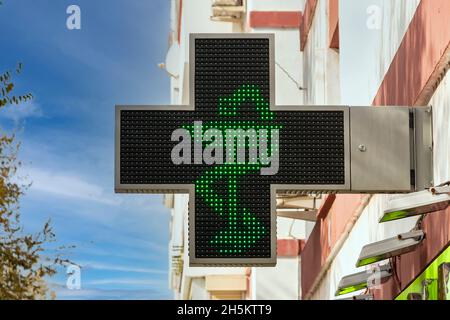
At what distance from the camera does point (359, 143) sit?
36.2 feet

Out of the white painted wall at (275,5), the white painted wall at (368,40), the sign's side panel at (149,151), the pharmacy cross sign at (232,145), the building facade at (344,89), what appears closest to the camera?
the pharmacy cross sign at (232,145)

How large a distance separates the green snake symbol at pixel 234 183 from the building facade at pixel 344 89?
1.12 meters

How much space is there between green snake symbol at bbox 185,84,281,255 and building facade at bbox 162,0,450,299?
112cm

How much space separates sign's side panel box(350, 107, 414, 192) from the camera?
1102 cm

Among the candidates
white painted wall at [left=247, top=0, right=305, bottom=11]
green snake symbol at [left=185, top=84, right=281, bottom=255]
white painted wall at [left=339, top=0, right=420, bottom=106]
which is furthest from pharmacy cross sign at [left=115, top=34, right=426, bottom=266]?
white painted wall at [left=247, top=0, right=305, bottom=11]

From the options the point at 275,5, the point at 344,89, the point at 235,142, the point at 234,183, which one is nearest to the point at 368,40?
the point at 344,89

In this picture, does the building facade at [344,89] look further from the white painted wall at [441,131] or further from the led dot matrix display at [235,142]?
the led dot matrix display at [235,142]

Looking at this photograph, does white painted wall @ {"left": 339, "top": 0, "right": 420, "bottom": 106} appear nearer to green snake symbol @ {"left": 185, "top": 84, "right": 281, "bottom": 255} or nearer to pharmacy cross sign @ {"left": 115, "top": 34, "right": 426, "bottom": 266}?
pharmacy cross sign @ {"left": 115, "top": 34, "right": 426, "bottom": 266}

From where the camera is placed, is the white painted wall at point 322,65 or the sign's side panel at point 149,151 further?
the white painted wall at point 322,65

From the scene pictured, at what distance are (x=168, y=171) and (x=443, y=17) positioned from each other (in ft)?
7.71

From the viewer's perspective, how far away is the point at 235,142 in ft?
35.5

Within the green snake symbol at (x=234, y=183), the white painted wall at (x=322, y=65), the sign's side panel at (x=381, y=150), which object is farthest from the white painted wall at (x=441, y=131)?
the white painted wall at (x=322, y=65)

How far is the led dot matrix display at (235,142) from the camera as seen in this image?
10734mm

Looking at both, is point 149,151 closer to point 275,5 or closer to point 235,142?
point 235,142
